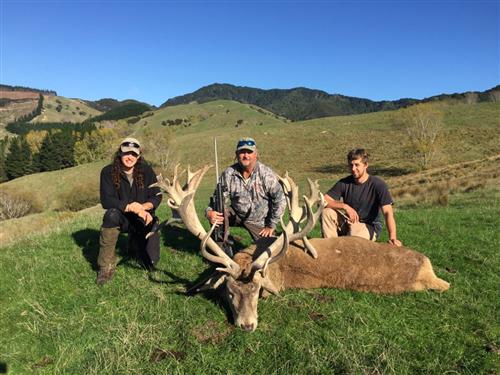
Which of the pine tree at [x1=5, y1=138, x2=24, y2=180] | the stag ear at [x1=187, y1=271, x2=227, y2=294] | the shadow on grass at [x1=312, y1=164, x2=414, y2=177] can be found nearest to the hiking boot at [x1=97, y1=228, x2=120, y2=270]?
the stag ear at [x1=187, y1=271, x2=227, y2=294]

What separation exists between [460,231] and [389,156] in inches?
2247

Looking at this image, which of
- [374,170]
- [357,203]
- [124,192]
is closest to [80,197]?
[374,170]

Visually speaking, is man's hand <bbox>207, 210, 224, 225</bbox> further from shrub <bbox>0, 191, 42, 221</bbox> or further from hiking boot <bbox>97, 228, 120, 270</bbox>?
shrub <bbox>0, 191, 42, 221</bbox>

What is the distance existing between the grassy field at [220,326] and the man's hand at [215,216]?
92cm

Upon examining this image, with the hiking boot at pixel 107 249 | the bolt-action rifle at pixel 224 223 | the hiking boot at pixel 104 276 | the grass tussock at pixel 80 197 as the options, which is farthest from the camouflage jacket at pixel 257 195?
the grass tussock at pixel 80 197

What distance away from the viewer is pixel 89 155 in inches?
3991

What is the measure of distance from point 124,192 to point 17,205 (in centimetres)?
5932

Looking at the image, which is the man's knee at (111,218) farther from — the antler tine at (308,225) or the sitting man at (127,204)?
the antler tine at (308,225)

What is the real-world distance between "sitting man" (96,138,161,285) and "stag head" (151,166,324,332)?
937mm

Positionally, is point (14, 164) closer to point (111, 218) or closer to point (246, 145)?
point (111, 218)

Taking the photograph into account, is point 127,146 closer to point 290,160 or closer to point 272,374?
point 272,374

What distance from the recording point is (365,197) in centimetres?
782

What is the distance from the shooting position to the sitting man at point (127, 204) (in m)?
7.18

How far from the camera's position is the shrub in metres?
→ 54.6
